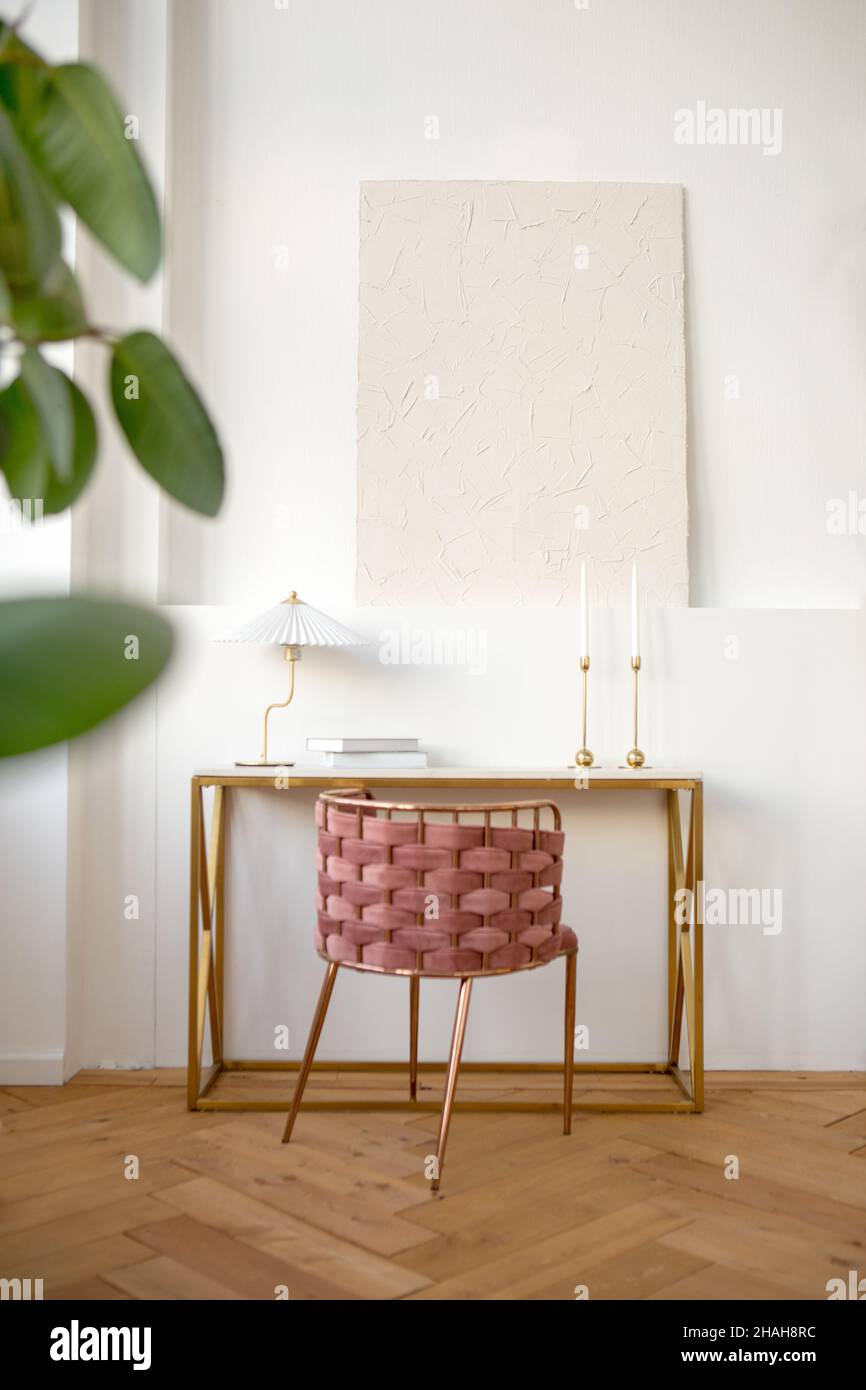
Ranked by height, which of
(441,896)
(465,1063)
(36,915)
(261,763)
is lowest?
(465,1063)

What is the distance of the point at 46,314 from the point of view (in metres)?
0.27

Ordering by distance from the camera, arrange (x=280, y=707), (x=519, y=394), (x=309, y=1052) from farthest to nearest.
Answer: (x=519, y=394)
(x=280, y=707)
(x=309, y=1052)

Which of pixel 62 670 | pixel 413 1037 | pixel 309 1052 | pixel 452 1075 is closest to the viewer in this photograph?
pixel 62 670

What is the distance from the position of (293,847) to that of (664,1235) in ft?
4.42

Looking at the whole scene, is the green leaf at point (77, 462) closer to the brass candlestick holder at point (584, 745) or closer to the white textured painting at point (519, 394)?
the brass candlestick holder at point (584, 745)

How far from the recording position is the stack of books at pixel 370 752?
269 cm

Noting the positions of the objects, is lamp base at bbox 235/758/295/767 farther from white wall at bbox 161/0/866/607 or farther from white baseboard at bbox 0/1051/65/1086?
white baseboard at bbox 0/1051/65/1086

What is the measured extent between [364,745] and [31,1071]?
3.64 ft

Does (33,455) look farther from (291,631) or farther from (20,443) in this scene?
(291,631)

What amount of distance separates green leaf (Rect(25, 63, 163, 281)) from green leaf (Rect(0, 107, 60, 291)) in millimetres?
27

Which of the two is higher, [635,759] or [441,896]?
[635,759]

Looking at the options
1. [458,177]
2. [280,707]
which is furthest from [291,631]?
[458,177]

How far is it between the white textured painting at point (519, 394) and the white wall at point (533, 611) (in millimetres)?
89

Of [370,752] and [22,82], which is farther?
[370,752]
